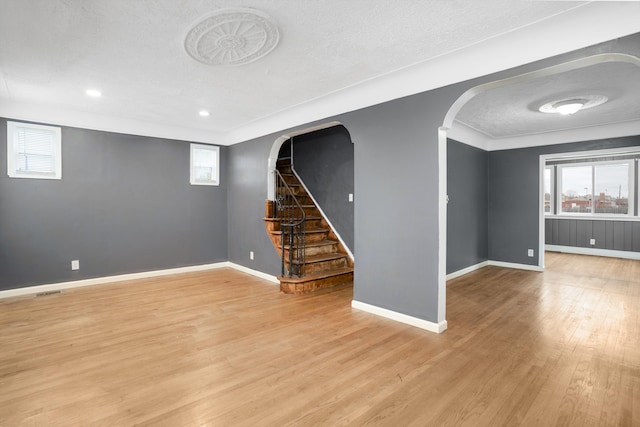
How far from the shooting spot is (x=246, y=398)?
1988 millimetres

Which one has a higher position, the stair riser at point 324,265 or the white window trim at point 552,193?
the white window trim at point 552,193

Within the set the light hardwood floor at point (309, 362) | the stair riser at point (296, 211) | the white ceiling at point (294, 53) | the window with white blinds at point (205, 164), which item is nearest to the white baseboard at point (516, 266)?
the light hardwood floor at point (309, 362)

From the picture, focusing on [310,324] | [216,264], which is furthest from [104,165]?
[310,324]

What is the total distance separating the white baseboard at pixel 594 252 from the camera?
6896mm

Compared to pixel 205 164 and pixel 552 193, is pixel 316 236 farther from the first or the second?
pixel 552 193

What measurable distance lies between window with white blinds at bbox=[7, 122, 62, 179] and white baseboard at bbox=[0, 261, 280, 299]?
1580 millimetres

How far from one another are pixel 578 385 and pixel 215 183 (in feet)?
19.1

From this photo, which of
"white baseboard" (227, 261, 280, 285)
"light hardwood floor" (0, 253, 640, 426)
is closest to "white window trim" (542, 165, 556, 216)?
"light hardwood floor" (0, 253, 640, 426)

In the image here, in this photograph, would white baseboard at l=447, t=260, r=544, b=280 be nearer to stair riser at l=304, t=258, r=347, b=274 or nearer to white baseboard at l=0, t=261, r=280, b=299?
stair riser at l=304, t=258, r=347, b=274

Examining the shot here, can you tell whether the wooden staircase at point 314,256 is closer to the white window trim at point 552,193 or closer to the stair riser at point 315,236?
the stair riser at point 315,236

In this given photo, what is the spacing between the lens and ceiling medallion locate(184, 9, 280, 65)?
7.07ft

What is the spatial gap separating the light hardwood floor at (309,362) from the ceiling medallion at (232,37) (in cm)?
259

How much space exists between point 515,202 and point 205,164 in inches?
244

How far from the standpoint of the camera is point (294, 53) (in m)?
2.72
